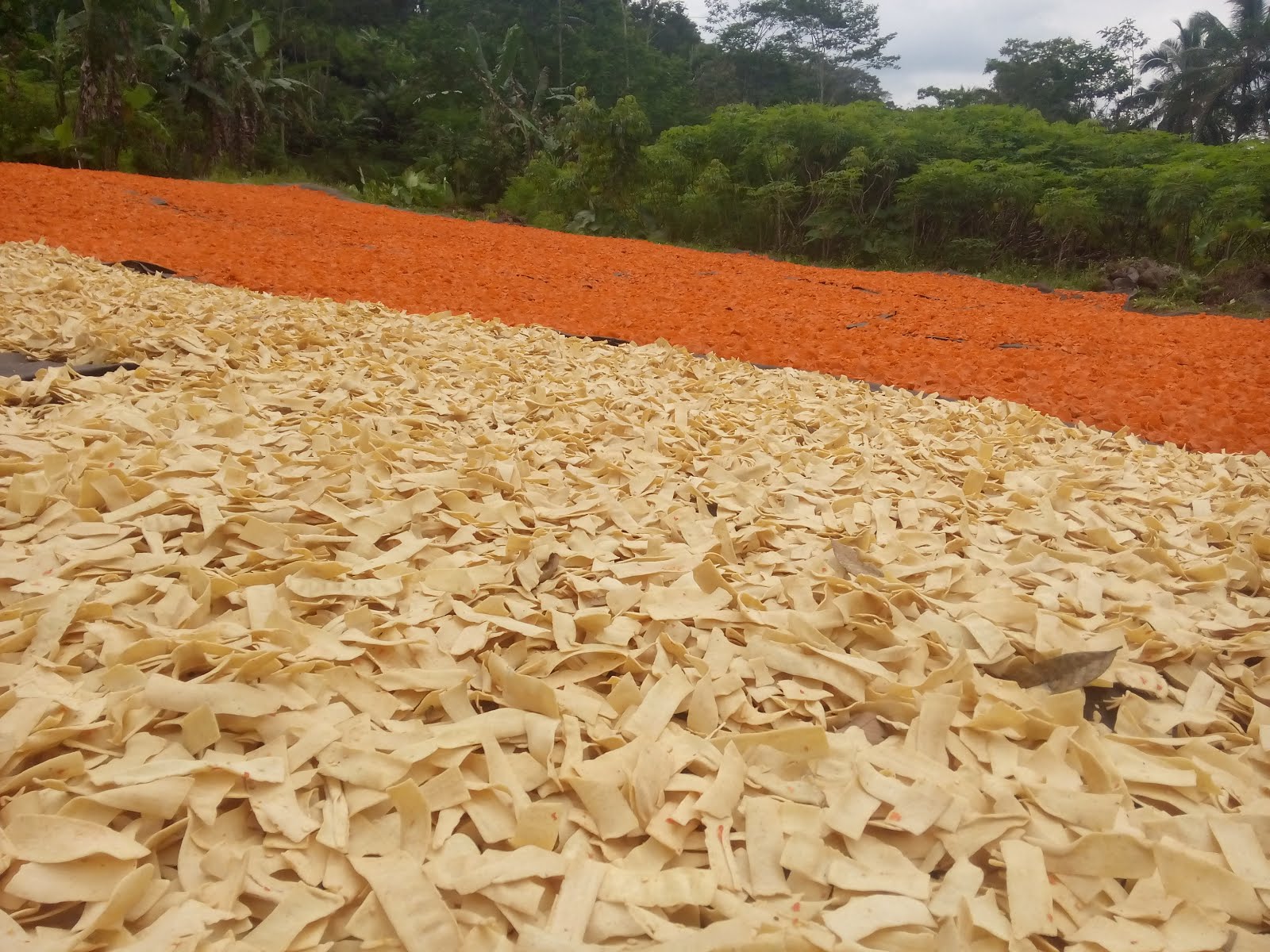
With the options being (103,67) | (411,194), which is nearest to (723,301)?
(411,194)

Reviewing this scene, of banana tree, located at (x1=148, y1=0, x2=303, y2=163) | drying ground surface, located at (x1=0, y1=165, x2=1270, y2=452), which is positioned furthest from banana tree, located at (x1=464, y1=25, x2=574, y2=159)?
drying ground surface, located at (x1=0, y1=165, x2=1270, y2=452)

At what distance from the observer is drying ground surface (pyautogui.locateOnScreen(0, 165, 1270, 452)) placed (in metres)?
3.12

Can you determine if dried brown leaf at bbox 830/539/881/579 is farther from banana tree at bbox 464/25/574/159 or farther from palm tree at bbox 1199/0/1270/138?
palm tree at bbox 1199/0/1270/138

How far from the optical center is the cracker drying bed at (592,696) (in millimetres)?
698

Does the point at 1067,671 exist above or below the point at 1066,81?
below

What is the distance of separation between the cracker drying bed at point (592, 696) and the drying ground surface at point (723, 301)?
1442mm

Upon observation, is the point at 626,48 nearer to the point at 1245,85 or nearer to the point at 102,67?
the point at 102,67

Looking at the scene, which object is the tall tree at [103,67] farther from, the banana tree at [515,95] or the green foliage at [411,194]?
the banana tree at [515,95]

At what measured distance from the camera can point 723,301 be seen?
4.88 m

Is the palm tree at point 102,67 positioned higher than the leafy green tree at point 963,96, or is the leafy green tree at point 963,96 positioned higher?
the leafy green tree at point 963,96

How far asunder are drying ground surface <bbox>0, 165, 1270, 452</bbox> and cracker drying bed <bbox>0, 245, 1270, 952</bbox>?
1.44 m

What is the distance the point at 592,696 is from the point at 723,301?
4199 millimetres

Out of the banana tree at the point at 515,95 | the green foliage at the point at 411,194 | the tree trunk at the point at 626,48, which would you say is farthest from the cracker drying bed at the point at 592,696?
the tree trunk at the point at 626,48

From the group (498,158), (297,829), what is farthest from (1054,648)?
(498,158)
